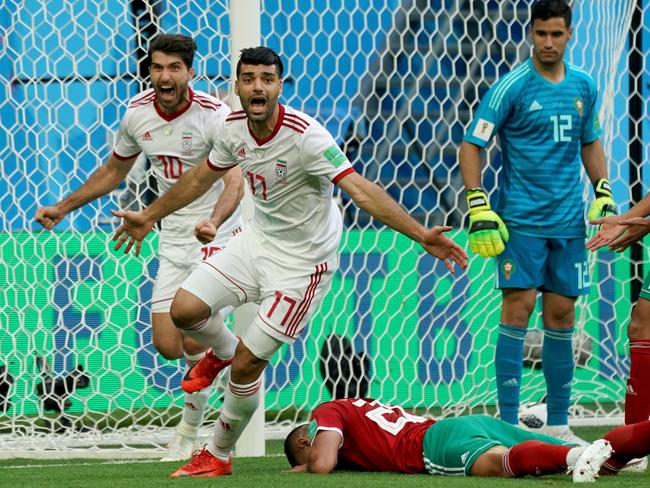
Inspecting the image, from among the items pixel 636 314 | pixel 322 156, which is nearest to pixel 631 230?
pixel 636 314

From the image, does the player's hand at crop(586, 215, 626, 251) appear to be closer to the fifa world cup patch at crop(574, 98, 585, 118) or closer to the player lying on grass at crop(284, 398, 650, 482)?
the player lying on grass at crop(284, 398, 650, 482)

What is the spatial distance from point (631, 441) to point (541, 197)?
6.48 feet

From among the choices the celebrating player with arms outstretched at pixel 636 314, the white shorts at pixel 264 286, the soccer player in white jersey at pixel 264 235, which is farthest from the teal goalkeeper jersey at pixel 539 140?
the white shorts at pixel 264 286

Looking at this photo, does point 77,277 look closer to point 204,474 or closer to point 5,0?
point 5,0

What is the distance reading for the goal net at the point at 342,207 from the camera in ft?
24.0

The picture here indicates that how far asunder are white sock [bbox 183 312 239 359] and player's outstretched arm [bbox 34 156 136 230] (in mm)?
900

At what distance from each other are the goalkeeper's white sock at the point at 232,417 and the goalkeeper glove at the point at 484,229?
1306mm

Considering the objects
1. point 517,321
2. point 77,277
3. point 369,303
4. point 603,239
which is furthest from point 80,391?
point 603,239

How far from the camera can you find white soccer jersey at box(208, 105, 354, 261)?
5.06m

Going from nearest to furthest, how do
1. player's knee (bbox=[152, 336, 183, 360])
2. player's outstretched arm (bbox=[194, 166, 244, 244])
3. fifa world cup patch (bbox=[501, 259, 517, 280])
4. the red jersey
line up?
the red jersey < player's outstretched arm (bbox=[194, 166, 244, 244]) < fifa world cup patch (bbox=[501, 259, 517, 280]) < player's knee (bbox=[152, 336, 183, 360])

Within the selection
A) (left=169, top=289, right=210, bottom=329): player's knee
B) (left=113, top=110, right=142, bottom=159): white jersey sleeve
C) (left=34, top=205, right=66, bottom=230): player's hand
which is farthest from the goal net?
(left=169, top=289, right=210, bottom=329): player's knee

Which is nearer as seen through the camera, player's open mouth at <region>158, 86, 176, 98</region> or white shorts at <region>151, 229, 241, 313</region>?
player's open mouth at <region>158, 86, 176, 98</region>

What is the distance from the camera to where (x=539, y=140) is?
6070 millimetres

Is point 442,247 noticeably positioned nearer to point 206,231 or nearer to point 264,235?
point 264,235
